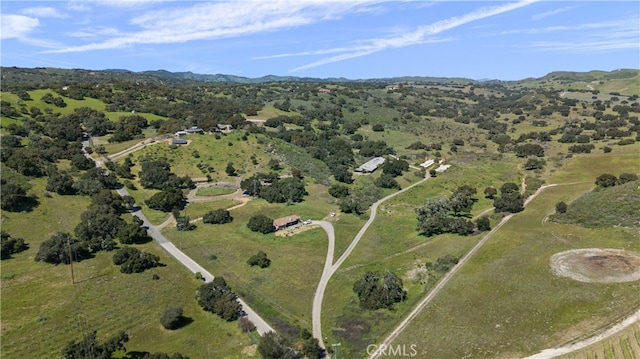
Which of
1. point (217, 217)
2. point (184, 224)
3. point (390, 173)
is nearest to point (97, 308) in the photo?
point (184, 224)

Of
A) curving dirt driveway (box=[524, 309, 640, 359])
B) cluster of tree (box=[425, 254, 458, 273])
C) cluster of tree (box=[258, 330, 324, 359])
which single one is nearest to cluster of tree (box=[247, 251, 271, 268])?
cluster of tree (box=[258, 330, 324, 359])

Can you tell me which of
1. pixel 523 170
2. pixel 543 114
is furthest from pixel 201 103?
pixel 543 114

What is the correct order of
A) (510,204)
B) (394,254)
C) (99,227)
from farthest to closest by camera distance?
1. (510,204)
2. (394,254)
3. (99,227)

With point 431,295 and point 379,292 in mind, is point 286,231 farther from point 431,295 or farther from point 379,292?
point 431,295

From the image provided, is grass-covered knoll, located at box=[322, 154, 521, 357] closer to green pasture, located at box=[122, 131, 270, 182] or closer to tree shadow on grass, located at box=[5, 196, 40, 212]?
green pasture, located at box=[122, 131, 270, 182]

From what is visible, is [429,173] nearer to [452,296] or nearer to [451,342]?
[452,296]
